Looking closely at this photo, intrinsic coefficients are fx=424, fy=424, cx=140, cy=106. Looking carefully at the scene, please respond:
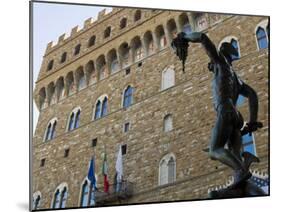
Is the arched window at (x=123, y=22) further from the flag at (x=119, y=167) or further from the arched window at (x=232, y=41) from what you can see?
the flag at (x=119, y=167)

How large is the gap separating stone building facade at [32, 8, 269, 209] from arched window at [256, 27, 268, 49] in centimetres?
1

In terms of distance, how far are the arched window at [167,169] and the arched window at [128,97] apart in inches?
33.8

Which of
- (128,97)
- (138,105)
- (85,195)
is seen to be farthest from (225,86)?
(85,195)

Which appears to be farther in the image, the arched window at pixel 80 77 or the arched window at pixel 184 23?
the arched window at pixel 80 77

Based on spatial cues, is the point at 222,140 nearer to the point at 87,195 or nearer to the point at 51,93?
the point at 87,195

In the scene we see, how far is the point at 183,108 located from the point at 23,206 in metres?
2.17

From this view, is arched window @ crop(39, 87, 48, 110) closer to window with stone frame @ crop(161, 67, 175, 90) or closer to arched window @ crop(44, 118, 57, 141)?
arched window @ crop(44, 118, 57, 141)

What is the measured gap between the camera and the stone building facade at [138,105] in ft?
15.6

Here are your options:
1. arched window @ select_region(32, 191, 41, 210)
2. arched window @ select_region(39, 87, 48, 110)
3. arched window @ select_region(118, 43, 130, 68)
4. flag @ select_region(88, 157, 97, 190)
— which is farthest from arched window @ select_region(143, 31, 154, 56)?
arched window @ select_region(32, 191, 41, 210)

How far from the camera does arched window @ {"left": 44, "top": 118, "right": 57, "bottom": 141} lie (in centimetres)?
499

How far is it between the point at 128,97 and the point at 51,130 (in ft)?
3.41

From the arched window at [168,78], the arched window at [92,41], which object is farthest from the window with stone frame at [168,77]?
the arched window at [92,41]

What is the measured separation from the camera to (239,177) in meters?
4.66
